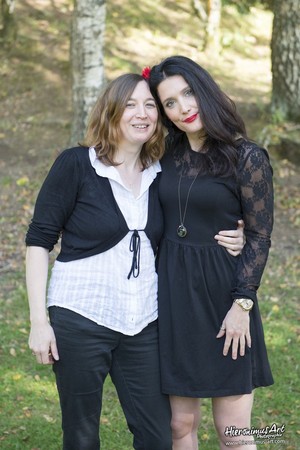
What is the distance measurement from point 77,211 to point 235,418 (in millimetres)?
1162

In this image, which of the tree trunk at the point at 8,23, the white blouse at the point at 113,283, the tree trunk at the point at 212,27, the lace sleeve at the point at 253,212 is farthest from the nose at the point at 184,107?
the tree trunk at the point at 8,23

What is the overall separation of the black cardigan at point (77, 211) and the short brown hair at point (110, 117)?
9 centimetres

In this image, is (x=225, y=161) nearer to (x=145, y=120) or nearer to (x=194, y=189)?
(x=194, y=189)

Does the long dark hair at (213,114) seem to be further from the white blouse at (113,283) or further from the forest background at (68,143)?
the forest background at (68,143)

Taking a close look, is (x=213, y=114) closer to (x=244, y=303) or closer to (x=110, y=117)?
(x=110, y=117)

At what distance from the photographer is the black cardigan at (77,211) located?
3.10 metres

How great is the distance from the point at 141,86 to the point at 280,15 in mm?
5989

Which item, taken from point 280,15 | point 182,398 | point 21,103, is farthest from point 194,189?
point 21,103

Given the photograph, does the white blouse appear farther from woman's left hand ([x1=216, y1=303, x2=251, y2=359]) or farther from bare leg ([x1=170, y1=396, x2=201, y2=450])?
bare leg ([x1=170, y1=396, x2=201, y2=450])

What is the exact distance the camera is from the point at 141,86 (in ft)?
10.5

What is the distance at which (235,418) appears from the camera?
3.24m

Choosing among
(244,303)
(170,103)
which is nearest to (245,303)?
(244,303)

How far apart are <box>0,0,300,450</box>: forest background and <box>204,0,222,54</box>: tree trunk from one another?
0.17m

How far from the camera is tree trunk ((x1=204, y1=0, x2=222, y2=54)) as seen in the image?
13164 mm
